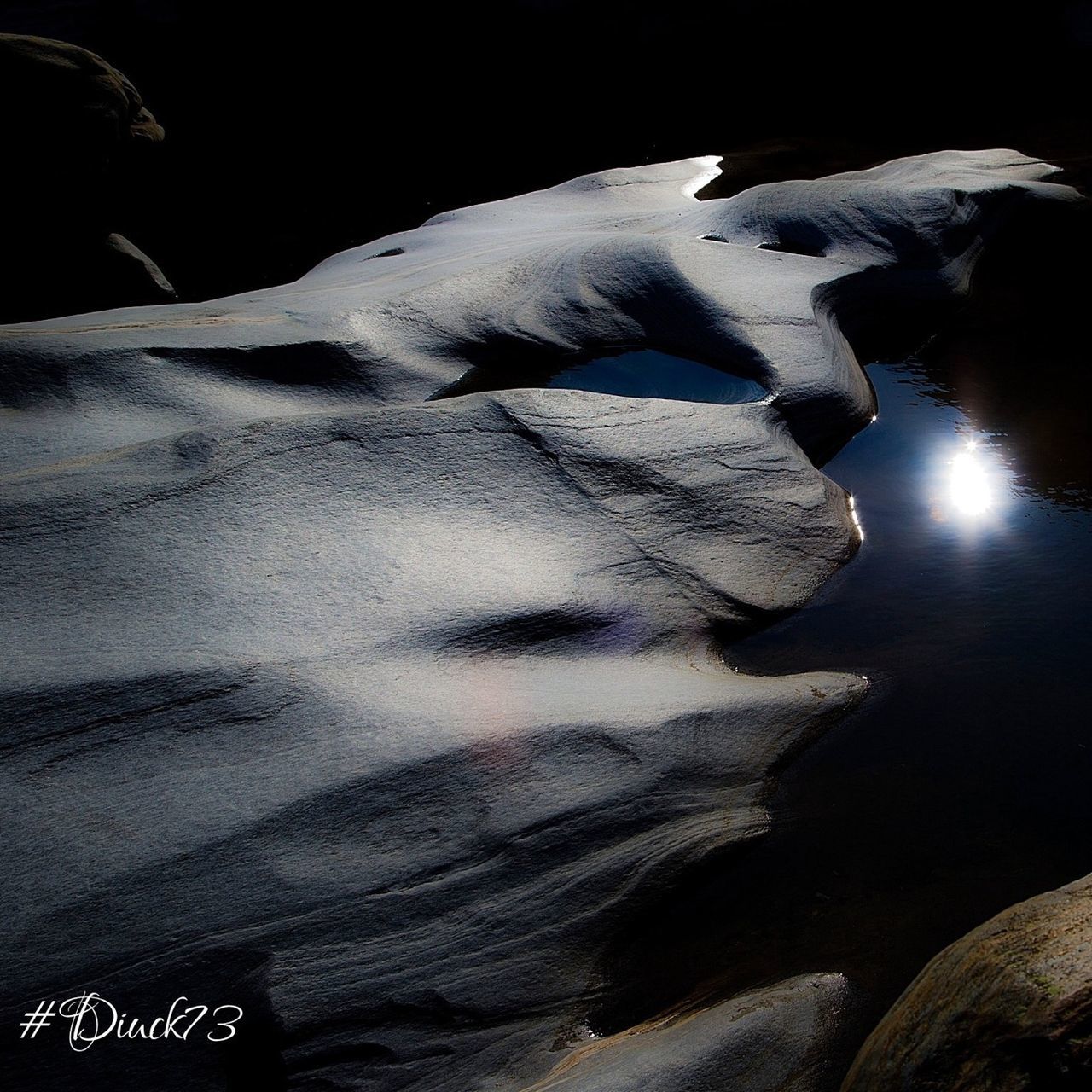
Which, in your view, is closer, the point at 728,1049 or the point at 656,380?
the point at 728,1049

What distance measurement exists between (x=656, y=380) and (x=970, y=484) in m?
0.99

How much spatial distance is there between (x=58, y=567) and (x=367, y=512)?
24.8 inches

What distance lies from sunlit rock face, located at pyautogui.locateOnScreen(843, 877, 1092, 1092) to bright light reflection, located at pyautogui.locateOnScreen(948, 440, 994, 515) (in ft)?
5.17

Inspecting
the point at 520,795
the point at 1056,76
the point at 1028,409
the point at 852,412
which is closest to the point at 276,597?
the point at 520,795

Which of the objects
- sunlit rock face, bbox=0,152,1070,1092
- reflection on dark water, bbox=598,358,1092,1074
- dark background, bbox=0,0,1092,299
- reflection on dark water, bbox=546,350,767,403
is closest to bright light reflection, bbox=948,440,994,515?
reflection on dark water, bbox=598,358,1092,1074

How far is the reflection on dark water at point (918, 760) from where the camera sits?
5.28 ft

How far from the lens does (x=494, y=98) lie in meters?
9.85

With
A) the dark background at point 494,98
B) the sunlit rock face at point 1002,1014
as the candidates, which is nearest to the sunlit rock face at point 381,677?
the sunlit rock face at point 1002,1014

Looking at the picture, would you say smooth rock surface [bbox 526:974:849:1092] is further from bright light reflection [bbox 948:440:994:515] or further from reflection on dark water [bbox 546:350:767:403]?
reflection on dark water [bbox 546:350:767:403]

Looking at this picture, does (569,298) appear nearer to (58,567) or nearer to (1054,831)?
(58,567)

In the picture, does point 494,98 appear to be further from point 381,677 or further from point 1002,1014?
point 1002,1014

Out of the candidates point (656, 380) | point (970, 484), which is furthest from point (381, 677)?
point (970, 484)

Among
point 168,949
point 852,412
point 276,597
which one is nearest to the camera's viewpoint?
point 168,949

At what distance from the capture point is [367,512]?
7.42ft
